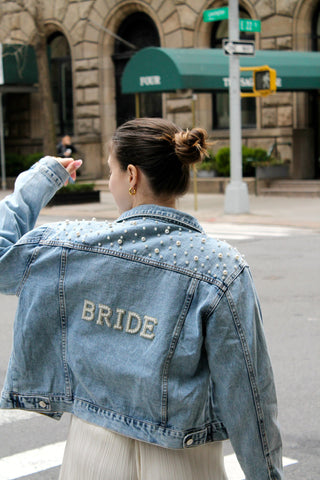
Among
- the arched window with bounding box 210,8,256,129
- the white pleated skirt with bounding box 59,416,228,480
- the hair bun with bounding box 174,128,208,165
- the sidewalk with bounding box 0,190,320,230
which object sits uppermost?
the arched window with bounding box 210,8,256,129

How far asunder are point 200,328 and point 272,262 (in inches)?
351

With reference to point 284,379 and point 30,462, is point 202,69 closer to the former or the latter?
point 284,379

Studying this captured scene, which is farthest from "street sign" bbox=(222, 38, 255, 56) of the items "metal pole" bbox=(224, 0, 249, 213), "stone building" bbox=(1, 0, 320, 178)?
"stone building" bbox=(1, 0, 320, 178)

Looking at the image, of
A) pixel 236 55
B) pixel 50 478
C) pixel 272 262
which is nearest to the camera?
pixel 50 478

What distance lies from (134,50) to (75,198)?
297 inches

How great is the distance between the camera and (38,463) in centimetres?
442

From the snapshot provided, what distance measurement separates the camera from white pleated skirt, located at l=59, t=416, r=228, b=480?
2.20m

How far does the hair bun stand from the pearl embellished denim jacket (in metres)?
0.15

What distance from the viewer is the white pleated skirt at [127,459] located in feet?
7.20

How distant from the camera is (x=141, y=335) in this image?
2146 millimetres

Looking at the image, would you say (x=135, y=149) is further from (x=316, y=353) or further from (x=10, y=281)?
(x=316, y=353)

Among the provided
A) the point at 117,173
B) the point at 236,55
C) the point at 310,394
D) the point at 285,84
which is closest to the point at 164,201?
the point at 117,173

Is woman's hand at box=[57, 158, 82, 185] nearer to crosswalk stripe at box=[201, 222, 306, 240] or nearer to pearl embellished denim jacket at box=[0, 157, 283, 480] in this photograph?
pearl embellished denim jacket at box=[0, 157, 283, 480]

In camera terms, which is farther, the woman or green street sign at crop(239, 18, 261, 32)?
green street sign at crop(239, 18, 261, 32)
